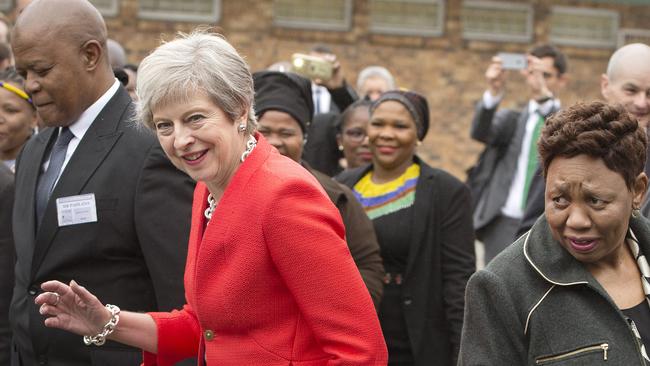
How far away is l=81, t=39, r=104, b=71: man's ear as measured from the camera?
3.94 metres

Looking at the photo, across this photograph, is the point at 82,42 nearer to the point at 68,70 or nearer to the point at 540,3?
the point at 68,70

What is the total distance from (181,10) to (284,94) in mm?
10042

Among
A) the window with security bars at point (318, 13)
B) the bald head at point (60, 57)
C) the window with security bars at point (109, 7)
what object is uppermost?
the bald head at point (60, 57)

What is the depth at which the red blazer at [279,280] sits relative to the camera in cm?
294

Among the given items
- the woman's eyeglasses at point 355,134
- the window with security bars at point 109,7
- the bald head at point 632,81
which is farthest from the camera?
the window with security bars at point 109,7

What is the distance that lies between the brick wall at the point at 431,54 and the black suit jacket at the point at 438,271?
30.7ft

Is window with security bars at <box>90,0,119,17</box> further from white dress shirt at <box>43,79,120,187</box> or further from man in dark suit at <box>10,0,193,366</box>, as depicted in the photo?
white dress shirt at <box>43,79,120,187</box>

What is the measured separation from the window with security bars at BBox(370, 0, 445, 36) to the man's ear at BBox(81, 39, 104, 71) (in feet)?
38.4


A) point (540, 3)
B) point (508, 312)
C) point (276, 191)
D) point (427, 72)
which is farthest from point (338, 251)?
point (540, 3)

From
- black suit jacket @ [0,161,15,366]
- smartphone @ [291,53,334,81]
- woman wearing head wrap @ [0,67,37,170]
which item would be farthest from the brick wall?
black suit jacket @ [0,161,15,366]

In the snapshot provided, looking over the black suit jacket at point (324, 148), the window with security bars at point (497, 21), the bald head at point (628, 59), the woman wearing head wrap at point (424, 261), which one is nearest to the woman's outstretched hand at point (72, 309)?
the woman wearing head wrap at point (424, 261)

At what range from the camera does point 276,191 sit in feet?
9.77

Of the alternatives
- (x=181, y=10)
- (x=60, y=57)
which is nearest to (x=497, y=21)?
(x=181, y=10)

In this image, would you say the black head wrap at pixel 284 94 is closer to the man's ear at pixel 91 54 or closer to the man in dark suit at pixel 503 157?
the man's ear at pixel 91 54
